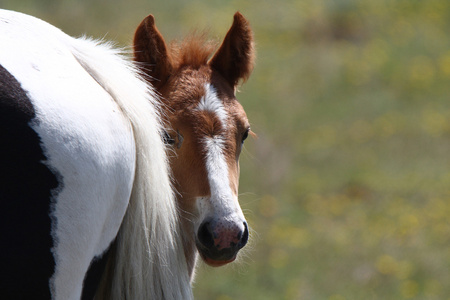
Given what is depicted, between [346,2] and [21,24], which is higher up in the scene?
[346,2]

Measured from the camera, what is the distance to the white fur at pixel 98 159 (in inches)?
67.1

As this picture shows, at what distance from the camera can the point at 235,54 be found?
2.86 m

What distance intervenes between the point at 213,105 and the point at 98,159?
2.87 ft

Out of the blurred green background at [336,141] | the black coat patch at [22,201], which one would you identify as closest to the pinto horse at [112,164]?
the black coat patch at [22,201]

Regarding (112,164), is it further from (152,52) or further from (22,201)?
(152,52)

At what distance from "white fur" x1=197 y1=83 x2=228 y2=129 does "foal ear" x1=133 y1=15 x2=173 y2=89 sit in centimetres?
25

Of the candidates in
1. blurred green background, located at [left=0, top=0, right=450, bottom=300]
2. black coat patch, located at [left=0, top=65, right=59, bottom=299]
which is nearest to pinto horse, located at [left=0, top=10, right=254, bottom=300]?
black coat patch, located at [left=0, top=65, right=59, bottom=299]

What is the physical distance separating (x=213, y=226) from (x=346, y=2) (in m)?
11.6

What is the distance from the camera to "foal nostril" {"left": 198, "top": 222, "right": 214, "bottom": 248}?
7.43 ft

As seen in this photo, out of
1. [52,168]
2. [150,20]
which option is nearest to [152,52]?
[150,20]

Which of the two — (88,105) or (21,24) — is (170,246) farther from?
(21,24)

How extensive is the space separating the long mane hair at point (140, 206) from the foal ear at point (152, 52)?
0.43 metres

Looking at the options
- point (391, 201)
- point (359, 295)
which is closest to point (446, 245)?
point (391, 201)

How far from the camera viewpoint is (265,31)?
1224 cm
